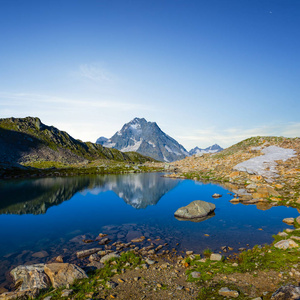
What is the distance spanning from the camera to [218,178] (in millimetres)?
65438

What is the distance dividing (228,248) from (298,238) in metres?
5.74

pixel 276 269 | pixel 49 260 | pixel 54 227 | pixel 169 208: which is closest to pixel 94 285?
pixel 49 260

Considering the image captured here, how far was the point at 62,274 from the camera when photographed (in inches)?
477

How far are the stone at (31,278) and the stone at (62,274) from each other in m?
0.34

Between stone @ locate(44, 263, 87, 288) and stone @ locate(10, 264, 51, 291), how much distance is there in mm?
342

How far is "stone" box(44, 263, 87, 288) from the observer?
461 inches

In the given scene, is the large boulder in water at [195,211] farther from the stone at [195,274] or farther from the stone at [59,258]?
the stone at [59,258]

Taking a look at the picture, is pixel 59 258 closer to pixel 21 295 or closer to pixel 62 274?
pixel 62 274

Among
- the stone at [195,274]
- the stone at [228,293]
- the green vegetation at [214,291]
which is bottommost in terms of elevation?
the stone at [195,274]

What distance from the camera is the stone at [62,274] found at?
38.4 feet

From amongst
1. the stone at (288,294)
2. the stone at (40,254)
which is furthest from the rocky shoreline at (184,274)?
the stone at (40,254)

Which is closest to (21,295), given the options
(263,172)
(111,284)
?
(111,284)

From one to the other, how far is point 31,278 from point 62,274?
1.82 m

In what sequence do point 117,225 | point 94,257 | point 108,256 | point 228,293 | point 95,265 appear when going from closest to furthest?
1. point 228,293
2. point 95,265
3. point 108,256
4. point 94,257
5. point 117,225
